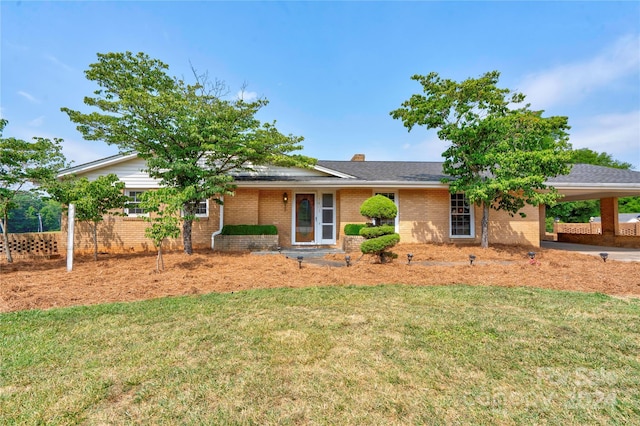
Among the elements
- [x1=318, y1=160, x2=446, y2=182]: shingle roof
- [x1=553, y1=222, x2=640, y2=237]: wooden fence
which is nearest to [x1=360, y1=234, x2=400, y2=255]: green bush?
[x1=318, y1=160, x2=446, y2=182]: shingle roof

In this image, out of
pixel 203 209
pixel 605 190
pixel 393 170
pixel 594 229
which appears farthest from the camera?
pixel 594 229

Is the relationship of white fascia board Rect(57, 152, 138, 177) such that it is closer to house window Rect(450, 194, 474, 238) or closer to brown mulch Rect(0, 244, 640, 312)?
brown mulch Rect(0, 244, 640, 312)

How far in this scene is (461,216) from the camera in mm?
12312

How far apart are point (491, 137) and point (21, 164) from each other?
14.6m

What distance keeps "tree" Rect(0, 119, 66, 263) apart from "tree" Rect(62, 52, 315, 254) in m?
1.15

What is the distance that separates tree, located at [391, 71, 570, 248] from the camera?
8773 mm

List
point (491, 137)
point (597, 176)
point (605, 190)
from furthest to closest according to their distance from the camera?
1. point (597, 176)
2. point (605, 190)
3. point (491, 137)

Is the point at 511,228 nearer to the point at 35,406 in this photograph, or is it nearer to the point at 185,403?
the point at 185,403

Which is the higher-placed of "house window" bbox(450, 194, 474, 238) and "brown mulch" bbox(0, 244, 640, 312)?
"house window" bbox(450, 194, 474, 238)

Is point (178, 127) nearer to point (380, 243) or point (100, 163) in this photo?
point (100, 163)

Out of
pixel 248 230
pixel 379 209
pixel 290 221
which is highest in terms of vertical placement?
pixel 379 209

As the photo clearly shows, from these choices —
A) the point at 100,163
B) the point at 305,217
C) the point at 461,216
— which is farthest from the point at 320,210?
the point at 100,163

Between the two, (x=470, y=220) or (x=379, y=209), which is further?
(x=470, y=220)

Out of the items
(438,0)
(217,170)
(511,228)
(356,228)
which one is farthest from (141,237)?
(511,228)
